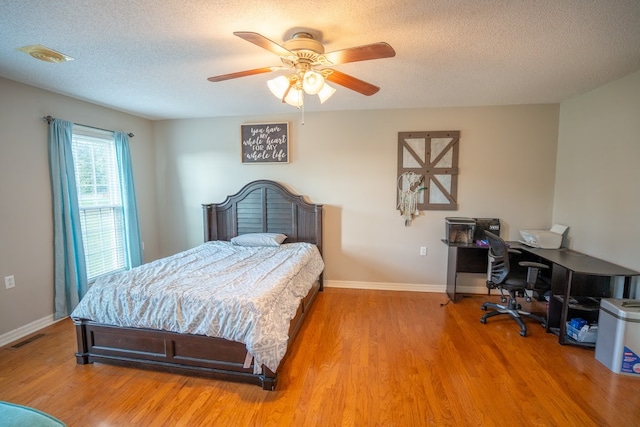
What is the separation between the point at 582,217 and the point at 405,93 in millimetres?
2265

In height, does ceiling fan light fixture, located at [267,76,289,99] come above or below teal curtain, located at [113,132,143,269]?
above

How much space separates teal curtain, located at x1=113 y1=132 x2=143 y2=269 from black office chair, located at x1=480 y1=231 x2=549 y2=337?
14.1 ft

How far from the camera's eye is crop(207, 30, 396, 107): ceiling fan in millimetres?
1590

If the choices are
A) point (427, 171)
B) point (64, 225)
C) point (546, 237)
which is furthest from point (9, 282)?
point (546, 237)

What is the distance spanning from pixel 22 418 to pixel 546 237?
165 inches

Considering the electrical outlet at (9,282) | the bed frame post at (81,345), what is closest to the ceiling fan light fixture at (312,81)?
the bed frame post at (81,345)

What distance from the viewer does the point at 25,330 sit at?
270 cm

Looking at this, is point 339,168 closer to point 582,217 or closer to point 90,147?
point 582,217

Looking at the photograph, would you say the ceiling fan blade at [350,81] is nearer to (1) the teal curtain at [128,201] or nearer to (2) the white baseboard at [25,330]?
(1) the teal curtain at [128,201]

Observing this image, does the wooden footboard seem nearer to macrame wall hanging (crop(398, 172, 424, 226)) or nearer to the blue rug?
the blue rug

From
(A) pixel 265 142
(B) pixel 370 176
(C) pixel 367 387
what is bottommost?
(C) pixel 367 387

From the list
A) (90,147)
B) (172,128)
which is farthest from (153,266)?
(172,128)

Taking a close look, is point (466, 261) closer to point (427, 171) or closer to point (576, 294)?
point (576, 294)

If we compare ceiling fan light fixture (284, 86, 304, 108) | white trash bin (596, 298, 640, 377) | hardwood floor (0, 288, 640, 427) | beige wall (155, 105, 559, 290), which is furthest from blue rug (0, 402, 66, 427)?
white trash bin (596, 298, 640, 377)
